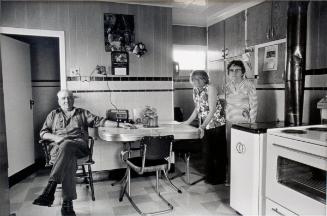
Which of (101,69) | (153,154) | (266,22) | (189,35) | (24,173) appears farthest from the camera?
(189,35)

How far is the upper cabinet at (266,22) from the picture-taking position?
366 centimetres

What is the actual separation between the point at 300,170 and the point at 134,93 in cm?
267

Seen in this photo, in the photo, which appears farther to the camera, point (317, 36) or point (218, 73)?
point (218, 73)

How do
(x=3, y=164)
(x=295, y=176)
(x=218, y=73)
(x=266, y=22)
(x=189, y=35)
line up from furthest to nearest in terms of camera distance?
(x=189, y=35)
(x=218, y=73)
(x=266, y=22)
(x=295, y=176)
(x=3, y=164)

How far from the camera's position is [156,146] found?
9.58ft

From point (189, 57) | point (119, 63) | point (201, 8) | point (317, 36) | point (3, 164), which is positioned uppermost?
point (201, 8)

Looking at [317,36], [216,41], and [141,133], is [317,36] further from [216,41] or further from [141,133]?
[216,41]

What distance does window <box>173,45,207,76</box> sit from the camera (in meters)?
5.91

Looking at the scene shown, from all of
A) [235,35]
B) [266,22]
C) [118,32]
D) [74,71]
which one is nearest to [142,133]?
[74,71]

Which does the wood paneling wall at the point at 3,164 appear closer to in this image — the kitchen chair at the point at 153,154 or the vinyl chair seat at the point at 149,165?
the kitchen chair at the point at 153,154

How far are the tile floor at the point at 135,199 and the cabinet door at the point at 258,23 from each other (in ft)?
7.35

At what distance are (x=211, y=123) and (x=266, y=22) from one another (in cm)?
171

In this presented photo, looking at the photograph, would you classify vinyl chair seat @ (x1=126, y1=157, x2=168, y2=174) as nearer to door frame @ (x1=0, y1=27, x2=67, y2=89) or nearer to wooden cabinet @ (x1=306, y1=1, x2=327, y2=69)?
door frame @ (x1=0, y1=27, x2=67, y2=89)

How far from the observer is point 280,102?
374 cm
